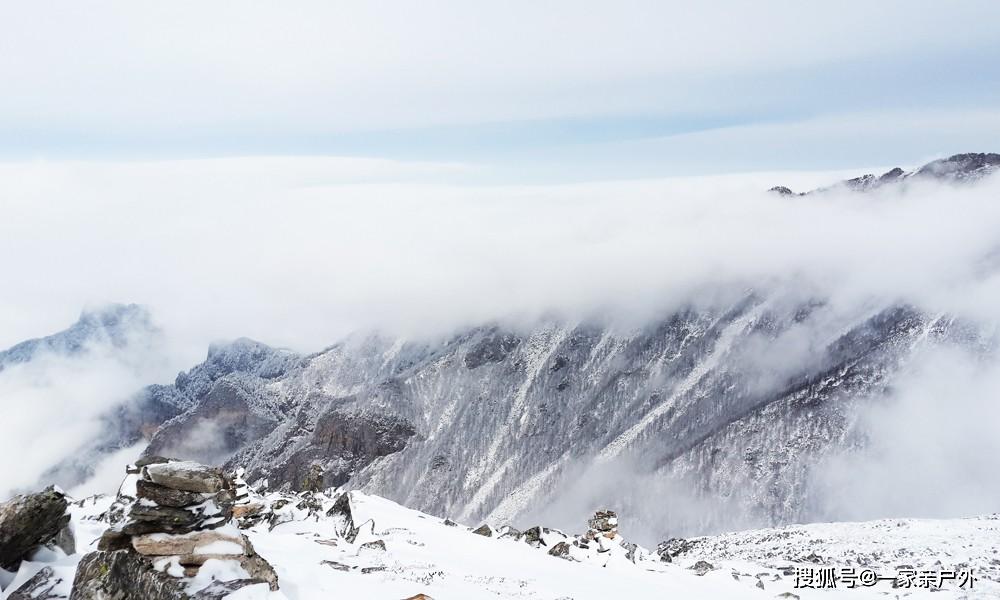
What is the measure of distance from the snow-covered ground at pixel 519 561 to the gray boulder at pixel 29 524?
0.40 m

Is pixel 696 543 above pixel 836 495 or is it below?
above

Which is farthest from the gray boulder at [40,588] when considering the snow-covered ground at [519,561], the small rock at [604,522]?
the small rock at [604,522]

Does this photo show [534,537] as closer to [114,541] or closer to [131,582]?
[114,541]

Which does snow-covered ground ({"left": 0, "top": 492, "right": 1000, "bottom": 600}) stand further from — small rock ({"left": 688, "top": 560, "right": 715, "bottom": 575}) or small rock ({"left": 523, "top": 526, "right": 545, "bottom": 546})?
small rock ({"left": 688, "top": 560, "right": 715, "bottom": 575})

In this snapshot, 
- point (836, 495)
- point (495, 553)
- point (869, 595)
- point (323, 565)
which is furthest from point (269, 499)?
point (836, 495)

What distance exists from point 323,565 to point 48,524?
8.54 meters

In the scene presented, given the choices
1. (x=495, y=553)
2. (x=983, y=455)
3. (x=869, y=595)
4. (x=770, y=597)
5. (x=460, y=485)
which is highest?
(x=495, y=553)

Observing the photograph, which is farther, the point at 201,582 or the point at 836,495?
the point at 836,495

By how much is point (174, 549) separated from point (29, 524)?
4.16 meters

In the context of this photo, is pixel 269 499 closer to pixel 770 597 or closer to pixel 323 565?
pixel 323 565

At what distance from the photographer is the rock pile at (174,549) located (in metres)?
15.3

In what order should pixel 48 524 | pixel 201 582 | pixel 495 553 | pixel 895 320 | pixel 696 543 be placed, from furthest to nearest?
pixel 895 320, pixel 696 543, pixel 495 553, pixel 48 524, pixel 201 582

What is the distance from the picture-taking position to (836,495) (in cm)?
14275

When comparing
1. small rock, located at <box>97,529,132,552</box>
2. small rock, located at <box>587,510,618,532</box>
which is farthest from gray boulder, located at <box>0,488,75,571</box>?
small rock, located at <box>587,510,618,532</box>
